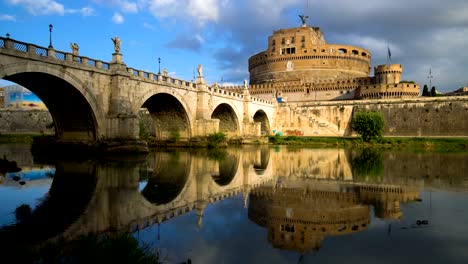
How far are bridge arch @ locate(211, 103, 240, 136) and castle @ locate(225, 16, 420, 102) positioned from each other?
2701cm

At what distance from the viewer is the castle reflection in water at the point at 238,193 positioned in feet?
28.7

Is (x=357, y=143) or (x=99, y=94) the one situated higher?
(x=99, y=94)

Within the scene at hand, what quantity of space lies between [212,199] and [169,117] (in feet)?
91.3

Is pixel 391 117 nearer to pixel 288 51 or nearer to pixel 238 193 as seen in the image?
pixel 288 51

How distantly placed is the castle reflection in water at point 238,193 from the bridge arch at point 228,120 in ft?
95.2

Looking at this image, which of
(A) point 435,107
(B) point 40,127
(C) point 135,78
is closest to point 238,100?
(C) point 135,78

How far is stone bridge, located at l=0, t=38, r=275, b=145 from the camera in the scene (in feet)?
69.8

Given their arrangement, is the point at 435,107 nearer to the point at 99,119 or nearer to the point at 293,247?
the point at 99,119

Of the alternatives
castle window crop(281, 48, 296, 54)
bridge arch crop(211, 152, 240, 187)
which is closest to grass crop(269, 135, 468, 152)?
bridge arch crop(211, 152, 240, 187)

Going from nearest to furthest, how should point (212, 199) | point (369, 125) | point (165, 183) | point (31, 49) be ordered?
point (212, 199), point (165, 183), point (31, 49), point (369, 125)

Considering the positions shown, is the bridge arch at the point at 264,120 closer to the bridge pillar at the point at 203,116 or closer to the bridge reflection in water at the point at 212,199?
the bridge pillar at the point at 203,116

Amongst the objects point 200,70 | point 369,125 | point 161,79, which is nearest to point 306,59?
point 369,125

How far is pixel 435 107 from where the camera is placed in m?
56.1

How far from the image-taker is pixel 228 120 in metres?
51.6
